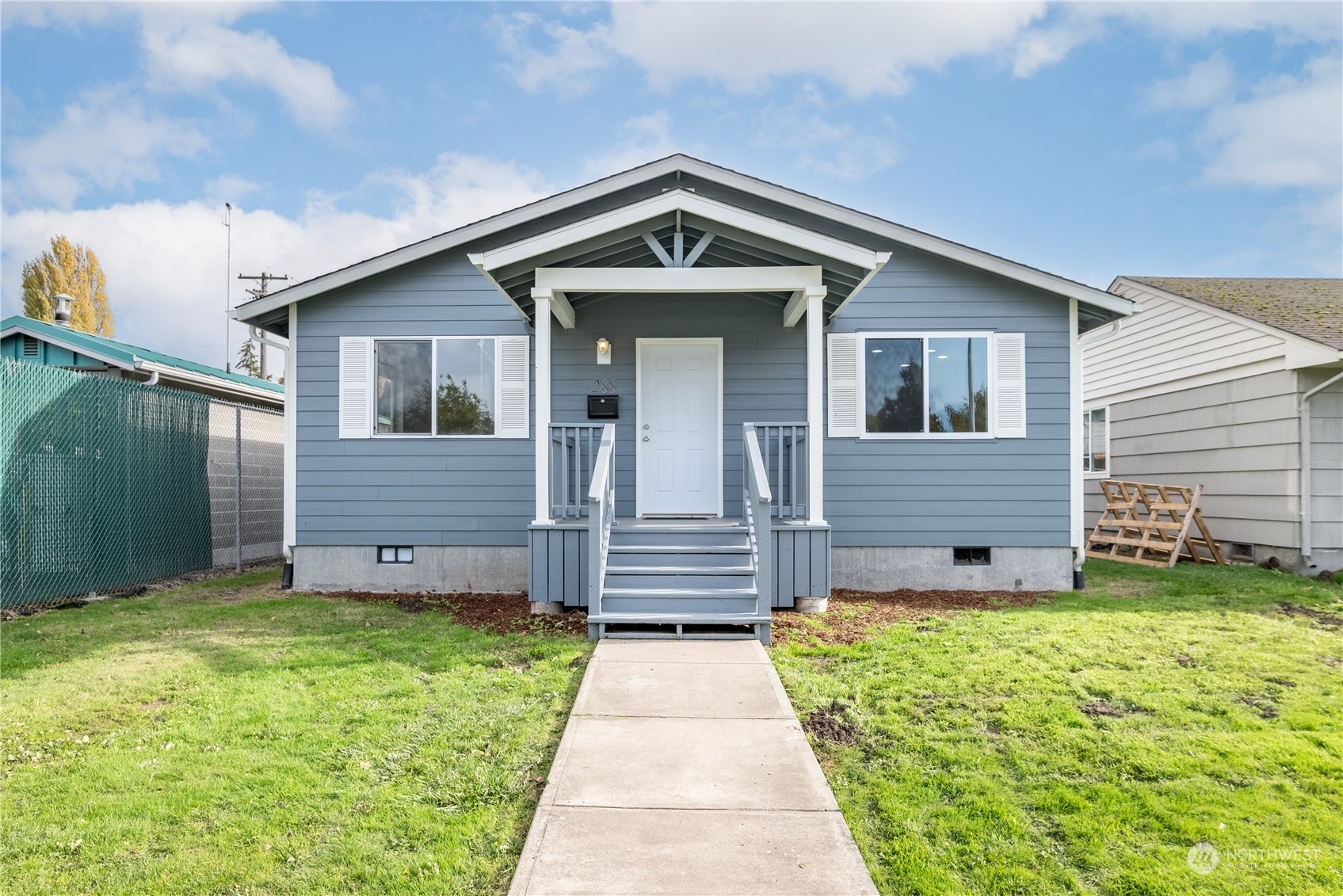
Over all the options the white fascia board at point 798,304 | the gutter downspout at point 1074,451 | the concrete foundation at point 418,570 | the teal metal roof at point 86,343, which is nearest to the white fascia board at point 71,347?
the teal metal roof at point 86,343

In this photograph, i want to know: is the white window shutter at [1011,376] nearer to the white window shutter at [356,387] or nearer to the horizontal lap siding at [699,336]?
the horizontal lap siding at [699,336]

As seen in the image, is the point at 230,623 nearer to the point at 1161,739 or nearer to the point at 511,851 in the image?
the point at 511,851

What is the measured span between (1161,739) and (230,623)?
21.9ft

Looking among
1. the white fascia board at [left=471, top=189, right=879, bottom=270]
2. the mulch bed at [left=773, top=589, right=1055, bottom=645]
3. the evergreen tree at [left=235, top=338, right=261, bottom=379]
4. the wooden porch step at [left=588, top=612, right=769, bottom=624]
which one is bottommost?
the mulch bed at [left=773, top=589, right=1055, bottom=645]

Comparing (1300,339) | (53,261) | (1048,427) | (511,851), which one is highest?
(53,261)

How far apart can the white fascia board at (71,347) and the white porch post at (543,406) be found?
623cm

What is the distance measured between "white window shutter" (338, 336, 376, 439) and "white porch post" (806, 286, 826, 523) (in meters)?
4.72

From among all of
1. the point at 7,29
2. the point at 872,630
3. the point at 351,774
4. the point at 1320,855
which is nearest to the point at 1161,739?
the point at 1320,855

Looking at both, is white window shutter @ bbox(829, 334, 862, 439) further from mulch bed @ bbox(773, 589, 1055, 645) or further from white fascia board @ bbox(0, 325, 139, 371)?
white fascia board @ bbox(0, 325, 139, 371)

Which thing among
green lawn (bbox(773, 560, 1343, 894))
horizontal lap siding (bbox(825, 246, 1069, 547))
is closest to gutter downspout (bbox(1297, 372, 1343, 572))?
horizontal lap siding (bbox(825, 246, 1069, 547))

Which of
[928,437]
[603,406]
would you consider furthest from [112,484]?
[928,437]

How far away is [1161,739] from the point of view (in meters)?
3.62

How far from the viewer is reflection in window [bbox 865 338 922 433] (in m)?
8.08

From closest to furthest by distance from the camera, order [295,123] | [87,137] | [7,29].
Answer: [7,29]
[295,123]
[87,137]
